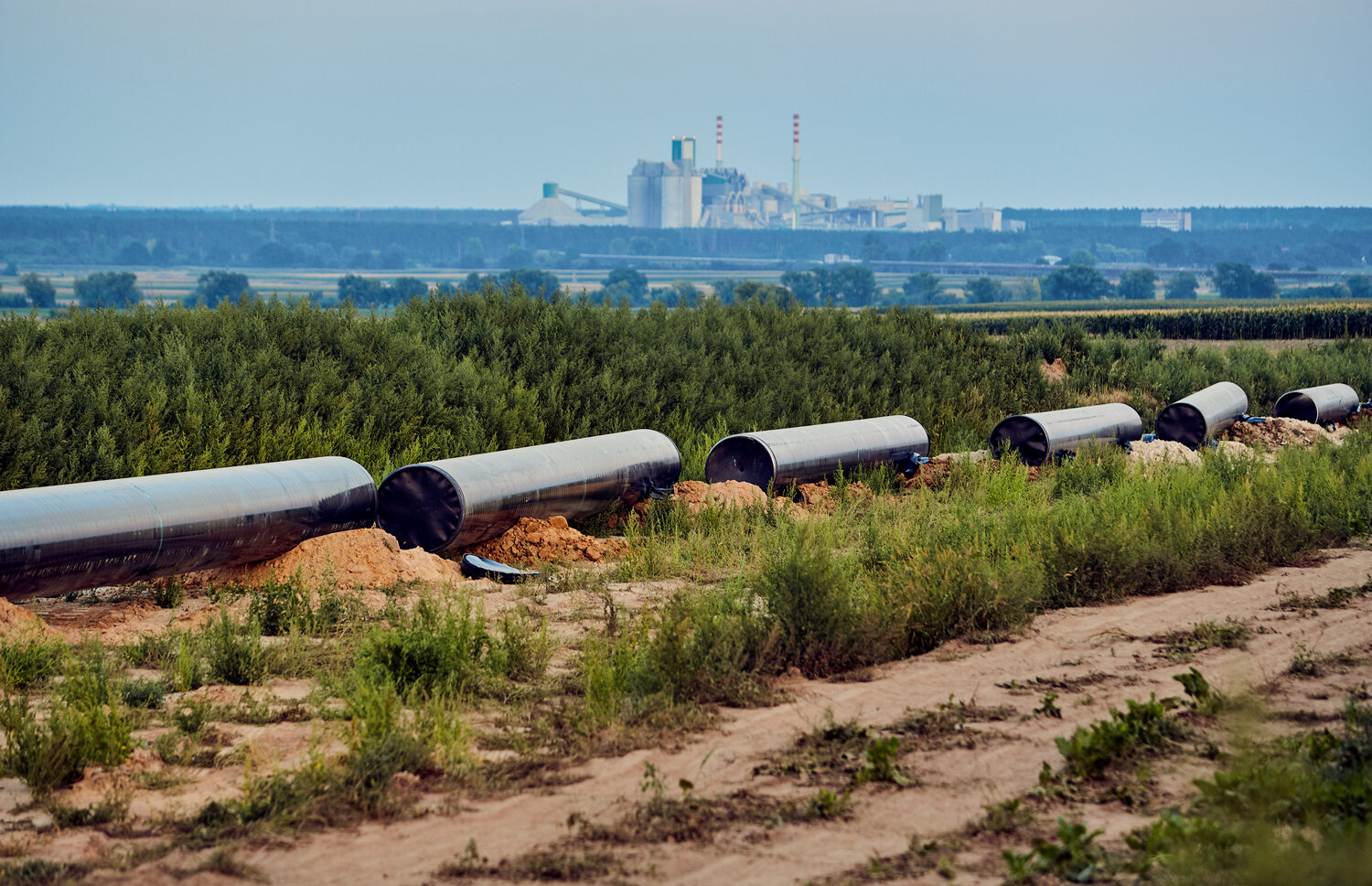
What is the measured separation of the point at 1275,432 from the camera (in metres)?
21.1

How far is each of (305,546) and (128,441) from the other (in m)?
3.34

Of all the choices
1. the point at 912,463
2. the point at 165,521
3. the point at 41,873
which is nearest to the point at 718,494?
the point at 912,463

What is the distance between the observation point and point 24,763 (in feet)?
18.2

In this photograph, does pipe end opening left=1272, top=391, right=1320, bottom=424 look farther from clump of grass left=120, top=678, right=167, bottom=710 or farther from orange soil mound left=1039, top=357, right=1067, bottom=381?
clump of grass left=120, top=678, right=167, bottom=710

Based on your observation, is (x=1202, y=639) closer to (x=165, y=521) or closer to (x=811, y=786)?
(x=811, y=786)

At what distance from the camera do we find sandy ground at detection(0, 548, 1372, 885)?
4668mm

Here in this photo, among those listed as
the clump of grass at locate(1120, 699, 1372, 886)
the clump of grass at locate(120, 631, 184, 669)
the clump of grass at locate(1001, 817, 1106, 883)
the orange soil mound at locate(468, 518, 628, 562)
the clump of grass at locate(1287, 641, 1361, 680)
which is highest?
the clump of grass at locate(1120, 699, 1372, 886)

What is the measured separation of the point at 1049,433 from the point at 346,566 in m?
10.4

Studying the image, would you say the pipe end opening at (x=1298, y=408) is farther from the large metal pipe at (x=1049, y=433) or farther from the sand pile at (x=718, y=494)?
the sand pile at (x=718, y=494)

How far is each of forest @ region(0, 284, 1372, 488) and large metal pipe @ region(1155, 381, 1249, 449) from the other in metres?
2.41

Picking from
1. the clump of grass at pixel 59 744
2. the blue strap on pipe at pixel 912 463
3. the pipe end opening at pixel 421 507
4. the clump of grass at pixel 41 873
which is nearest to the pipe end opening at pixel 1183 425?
the blue strap on pipe at pixel 912 463

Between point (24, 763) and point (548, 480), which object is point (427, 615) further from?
point (548, 480)

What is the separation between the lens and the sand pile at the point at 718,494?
1277 cm

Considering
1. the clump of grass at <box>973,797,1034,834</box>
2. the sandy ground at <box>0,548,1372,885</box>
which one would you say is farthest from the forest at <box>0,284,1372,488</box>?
the clump of grass at <box>973,797,1034,834</box>
